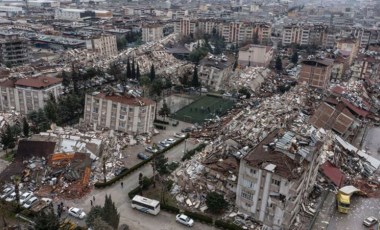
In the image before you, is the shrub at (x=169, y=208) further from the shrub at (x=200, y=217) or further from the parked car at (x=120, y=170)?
the parked car at (x=120, y=170)

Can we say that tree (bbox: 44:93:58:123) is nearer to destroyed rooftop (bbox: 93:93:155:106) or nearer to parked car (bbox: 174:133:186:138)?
destroyed rooftop (bbox: 93:93:155:106)

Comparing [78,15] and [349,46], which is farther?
[78,15]

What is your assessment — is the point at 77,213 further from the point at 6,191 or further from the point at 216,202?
the point at 216,202

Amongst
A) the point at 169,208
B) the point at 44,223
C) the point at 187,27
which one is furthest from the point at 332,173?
the point at 187,27

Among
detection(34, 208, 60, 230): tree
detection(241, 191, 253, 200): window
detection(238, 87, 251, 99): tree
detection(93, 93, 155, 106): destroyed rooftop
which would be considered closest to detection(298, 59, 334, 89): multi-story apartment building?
detection(238, 87, 251, 99): tree

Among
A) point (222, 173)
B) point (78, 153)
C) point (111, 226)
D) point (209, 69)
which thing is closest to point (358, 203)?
point (222, 173)

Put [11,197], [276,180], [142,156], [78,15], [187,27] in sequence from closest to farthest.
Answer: [276,180] → [11,197] → [142,156] → [187,27] → [78,15]
